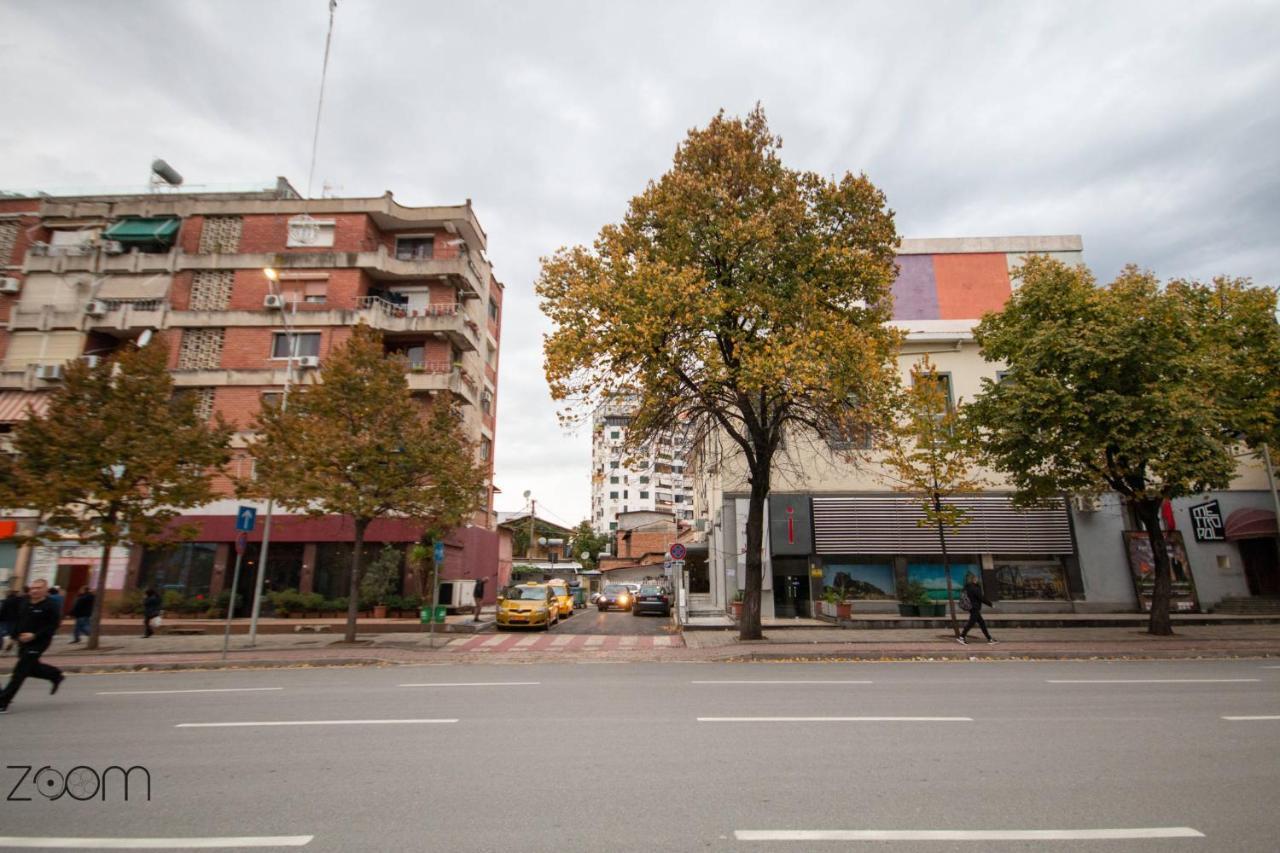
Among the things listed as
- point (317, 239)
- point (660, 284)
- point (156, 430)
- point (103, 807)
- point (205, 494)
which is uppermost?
point (317, 239)

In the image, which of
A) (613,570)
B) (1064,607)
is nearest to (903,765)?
(1064,607)

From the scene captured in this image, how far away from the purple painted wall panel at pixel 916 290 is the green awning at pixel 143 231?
109 ft

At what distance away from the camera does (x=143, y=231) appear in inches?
1216

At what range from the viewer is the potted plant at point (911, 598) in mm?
23312

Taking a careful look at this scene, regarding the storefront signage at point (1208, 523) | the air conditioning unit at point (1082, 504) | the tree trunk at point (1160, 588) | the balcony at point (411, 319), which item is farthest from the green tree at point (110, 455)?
the storefront signage at point (1208, 523)

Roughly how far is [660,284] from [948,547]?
53.5ft

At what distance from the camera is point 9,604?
1031cm

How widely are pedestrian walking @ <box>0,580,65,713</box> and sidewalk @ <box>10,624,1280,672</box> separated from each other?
22.2 ft

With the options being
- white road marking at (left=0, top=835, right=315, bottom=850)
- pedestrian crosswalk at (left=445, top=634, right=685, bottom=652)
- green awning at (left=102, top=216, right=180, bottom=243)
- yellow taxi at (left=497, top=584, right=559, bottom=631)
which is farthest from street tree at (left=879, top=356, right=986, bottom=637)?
green awning at (left=102, top=216, right=180, bottom=243)

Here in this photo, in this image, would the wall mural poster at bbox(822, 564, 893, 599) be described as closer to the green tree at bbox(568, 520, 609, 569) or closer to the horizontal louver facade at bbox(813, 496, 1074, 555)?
the horizontal louver facade at bbox(813, 496, 1074, 555)

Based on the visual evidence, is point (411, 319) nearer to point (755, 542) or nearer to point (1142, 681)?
point (755, 542)

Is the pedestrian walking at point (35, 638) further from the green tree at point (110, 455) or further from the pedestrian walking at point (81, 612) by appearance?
the pedestrian walking at point (81, 612)

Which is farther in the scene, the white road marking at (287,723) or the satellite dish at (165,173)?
the satellite dish at (165,173)

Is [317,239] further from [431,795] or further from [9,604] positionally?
[431,795]
